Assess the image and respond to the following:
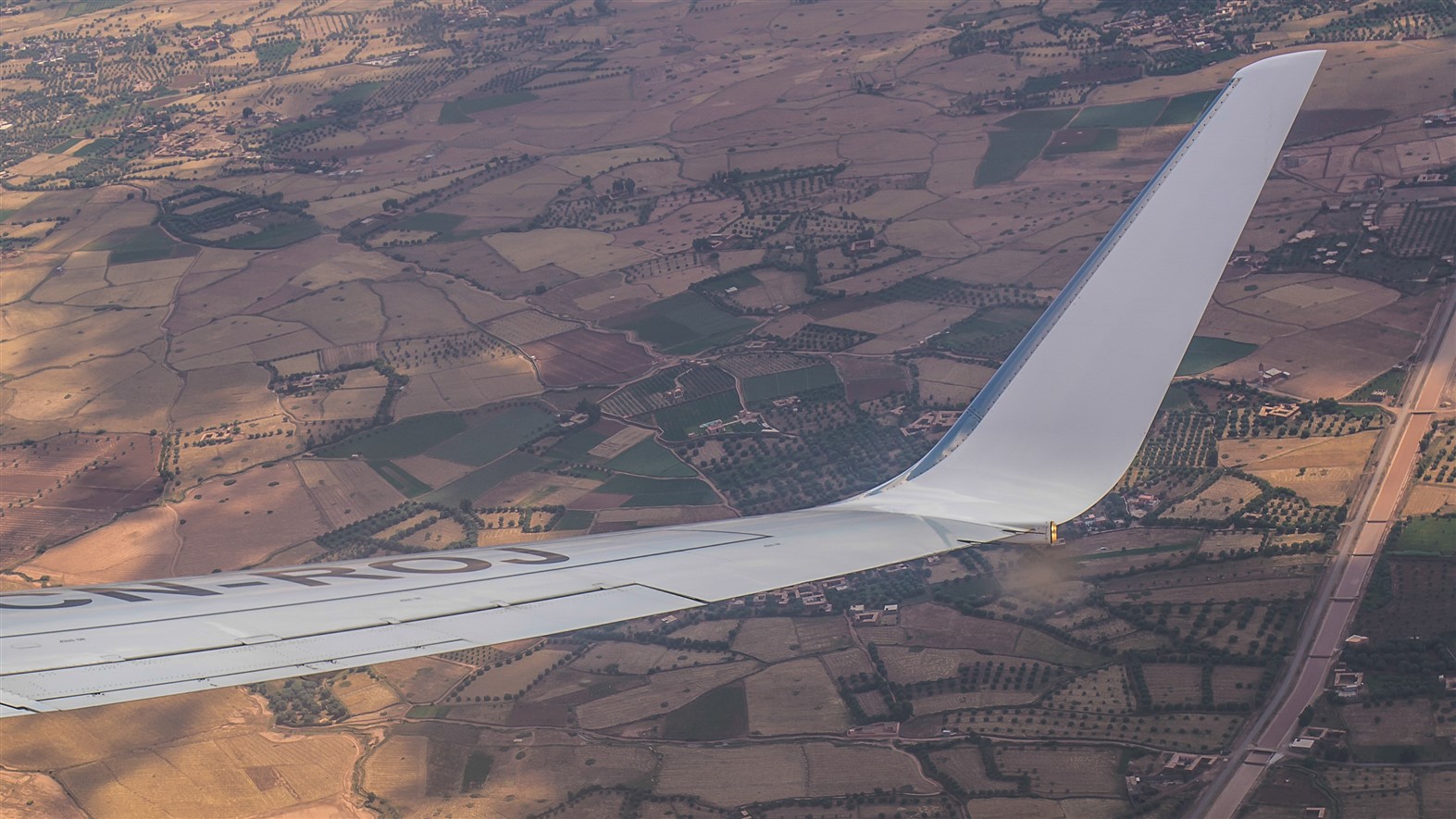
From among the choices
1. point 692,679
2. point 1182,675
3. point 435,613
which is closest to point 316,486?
point 692,679

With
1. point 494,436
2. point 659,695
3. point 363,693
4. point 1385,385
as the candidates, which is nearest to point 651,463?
point 494,436

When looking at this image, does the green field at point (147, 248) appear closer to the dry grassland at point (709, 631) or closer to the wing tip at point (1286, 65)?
the dry grassland at point (709, 631)

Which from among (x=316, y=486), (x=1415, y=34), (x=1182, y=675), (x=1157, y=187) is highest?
(x=1157, y=187)

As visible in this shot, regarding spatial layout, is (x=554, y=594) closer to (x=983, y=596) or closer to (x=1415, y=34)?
(x=983, y=596)

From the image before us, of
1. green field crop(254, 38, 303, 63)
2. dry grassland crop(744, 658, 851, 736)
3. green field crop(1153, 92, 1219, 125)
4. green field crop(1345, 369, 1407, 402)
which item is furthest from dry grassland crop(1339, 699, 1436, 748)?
green field crop(254, 38, 303, 63)

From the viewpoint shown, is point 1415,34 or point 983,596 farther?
point 1415,34

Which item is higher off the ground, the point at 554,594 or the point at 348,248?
the point at 554,594

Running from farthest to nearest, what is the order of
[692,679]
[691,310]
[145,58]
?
→ 1. [145,58]
2. [691,310]
3. [692,679]

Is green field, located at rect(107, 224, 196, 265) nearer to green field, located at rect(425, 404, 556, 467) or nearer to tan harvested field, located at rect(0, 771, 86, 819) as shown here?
green field, located at rect(425, 404, 556, 467)
